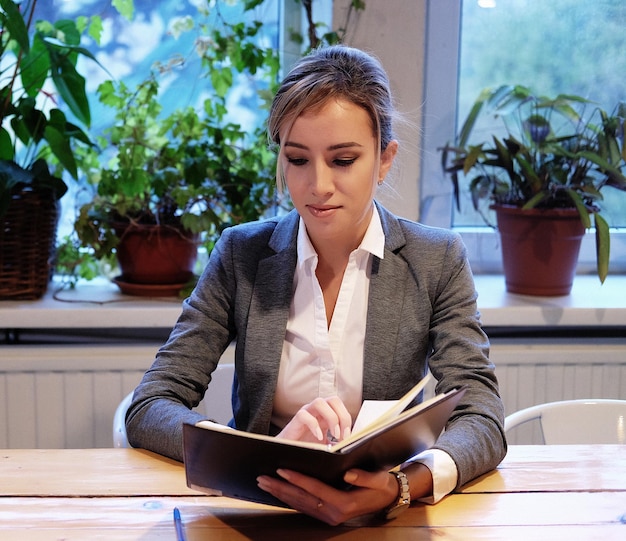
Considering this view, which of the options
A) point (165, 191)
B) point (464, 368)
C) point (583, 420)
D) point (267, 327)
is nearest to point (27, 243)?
point (165, 191)

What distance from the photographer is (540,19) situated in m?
2.65

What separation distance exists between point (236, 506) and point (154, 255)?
Result: 1.32 meters

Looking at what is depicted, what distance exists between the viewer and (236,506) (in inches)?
47.6

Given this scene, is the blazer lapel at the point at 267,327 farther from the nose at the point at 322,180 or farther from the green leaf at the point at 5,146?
the green leaf at the point at 5,146

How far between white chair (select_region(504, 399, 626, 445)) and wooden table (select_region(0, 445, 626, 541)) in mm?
370

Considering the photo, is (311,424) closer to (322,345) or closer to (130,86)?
(322,345)

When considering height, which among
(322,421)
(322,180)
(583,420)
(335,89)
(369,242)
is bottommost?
(583,420)

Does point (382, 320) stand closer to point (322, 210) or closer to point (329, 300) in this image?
point (329, 300)

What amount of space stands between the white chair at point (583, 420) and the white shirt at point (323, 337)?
402mm

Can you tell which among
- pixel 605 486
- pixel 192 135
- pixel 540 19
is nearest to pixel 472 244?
pixel 540 19

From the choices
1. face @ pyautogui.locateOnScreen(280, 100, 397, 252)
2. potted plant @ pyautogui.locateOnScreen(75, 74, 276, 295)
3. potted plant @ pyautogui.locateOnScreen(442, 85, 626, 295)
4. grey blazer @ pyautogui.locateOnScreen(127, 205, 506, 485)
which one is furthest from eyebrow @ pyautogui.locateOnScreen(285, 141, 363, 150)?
potted plant @ pyautogui.locateOnScreen(442, 85, 626, 295)

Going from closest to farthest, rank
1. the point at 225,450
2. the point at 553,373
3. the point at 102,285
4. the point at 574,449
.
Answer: the point at 225,450 → the point at 574,449 → the point at 553,373 → the point at 102,285

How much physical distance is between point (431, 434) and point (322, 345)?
45 centimetres

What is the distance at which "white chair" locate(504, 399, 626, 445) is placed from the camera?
176 cm
